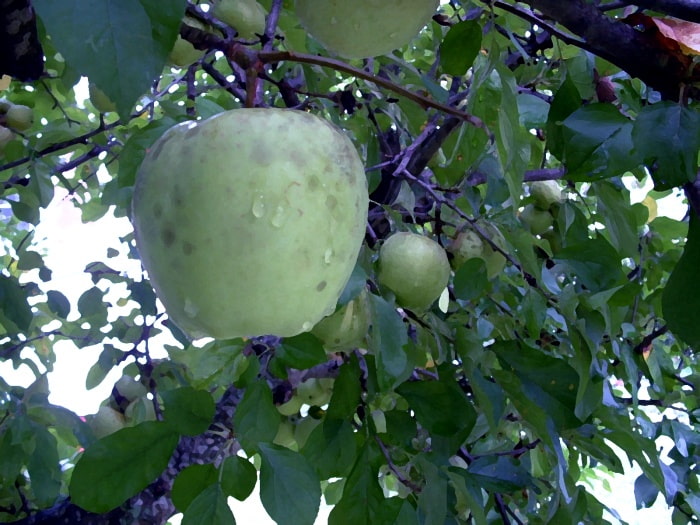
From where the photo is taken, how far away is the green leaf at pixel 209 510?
0.89m

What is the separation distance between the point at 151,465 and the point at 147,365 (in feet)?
3.27

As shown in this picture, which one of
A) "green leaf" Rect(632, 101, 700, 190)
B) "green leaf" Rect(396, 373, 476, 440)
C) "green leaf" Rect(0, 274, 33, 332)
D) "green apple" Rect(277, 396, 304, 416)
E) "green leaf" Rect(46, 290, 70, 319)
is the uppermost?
"green leaf" Rect(632, 101, 700, 190)

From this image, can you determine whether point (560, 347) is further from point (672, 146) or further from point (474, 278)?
point (672, 146)

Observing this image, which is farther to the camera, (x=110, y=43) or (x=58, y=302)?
(x=58, y=302)

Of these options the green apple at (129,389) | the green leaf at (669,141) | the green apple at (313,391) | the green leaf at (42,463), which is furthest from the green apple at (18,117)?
the green leaf at (669,141)

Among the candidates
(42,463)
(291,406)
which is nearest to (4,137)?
(42,463)

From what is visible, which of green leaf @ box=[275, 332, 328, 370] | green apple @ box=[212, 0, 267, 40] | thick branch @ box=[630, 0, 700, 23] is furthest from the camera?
green apple @ box=[212, 0, 267, 40]

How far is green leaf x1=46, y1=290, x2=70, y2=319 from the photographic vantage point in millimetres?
1858

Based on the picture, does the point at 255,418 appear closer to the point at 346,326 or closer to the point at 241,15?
the point at 346,326

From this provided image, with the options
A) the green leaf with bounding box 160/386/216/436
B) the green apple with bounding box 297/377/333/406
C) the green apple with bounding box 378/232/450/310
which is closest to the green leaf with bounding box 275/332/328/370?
the green leaf with bounding box 160/386/216/436

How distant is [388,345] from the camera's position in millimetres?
971

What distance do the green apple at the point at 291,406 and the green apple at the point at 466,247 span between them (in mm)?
601

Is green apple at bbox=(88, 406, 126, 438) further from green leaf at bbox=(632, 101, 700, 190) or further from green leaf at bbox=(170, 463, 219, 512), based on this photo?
green leaf at bbox=(632, 101, 700, 190)

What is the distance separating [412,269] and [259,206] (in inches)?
26.0
